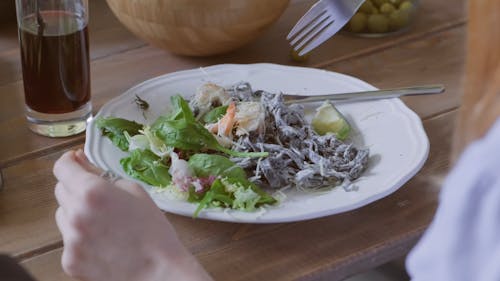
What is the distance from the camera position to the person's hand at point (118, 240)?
92 cm

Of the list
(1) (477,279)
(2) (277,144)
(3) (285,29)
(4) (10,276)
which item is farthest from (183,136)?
(1) (477,279)

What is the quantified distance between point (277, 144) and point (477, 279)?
2.33 ft

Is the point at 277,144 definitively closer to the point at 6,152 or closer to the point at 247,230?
the point at 247,230

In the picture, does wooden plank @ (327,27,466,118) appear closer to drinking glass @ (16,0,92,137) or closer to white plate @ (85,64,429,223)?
white plate @ (85,64,429,223)

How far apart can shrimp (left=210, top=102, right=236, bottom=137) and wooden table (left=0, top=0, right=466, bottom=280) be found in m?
0.15

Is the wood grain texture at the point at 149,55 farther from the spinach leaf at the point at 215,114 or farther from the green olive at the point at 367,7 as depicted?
the spinach leaf at the point at 215,114

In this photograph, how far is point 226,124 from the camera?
1229 millimetres

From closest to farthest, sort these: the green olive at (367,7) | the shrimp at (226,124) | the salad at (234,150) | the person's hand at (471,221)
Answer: the person's hand at (471,221), the salad at (234,150), the shrimp at (226,124), the green olive at (367,7)

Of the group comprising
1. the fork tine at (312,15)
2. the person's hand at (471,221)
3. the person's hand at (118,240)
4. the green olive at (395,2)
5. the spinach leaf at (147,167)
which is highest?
the person's hand at (471,221)

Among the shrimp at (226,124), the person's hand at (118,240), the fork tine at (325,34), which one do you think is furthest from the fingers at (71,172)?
the fork tine at (325,34)

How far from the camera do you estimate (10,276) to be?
821 mm

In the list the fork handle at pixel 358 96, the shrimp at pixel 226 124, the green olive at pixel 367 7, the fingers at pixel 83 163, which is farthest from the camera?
the green olive at pixel 367 7

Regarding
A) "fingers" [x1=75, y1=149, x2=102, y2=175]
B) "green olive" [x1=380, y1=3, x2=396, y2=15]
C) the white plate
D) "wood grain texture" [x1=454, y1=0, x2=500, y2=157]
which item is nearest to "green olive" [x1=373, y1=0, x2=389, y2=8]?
"green olive" [x1=380, y1=3, x2=396, y2=15]

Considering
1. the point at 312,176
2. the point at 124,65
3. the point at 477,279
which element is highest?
the point at 477,279
